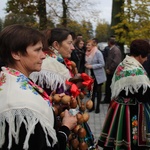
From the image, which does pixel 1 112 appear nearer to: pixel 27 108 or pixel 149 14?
pixel 27 108

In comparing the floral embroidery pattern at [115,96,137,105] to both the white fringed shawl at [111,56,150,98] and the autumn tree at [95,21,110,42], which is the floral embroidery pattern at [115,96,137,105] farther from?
the autumn tree at [95,21,110,42]

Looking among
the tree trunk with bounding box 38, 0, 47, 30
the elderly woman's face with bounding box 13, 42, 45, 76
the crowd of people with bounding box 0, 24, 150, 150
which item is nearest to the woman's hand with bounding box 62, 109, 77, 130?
the crowd of people with bounding box 0, 24, 150, 150

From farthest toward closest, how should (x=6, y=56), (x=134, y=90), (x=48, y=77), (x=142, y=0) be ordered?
1. (x=142, y=0)
2. (x=134, y=90)
3. (x=48, y=77)
4. (x=6, y=56)

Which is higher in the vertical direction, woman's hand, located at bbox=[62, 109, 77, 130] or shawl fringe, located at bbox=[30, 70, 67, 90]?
shawl fringe, located at bbox=[30, 70, 67, 90]

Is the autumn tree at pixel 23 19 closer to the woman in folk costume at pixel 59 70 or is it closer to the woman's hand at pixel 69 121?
the woman in folk costume at pixel 59 70

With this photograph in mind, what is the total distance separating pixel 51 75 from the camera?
247cm

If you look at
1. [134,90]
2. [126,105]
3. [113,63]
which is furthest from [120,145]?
[113,63]

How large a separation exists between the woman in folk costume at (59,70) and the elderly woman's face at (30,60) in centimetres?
68

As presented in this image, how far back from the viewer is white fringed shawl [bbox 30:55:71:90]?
95.9 inches

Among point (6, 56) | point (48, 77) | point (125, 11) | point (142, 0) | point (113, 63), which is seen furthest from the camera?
point (125, 11)

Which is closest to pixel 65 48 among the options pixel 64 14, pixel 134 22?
pixel 134 22

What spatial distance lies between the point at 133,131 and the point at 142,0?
5.45 m

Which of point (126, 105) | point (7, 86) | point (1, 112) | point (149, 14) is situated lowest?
point (126, 105)

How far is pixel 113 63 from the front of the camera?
648 cm
